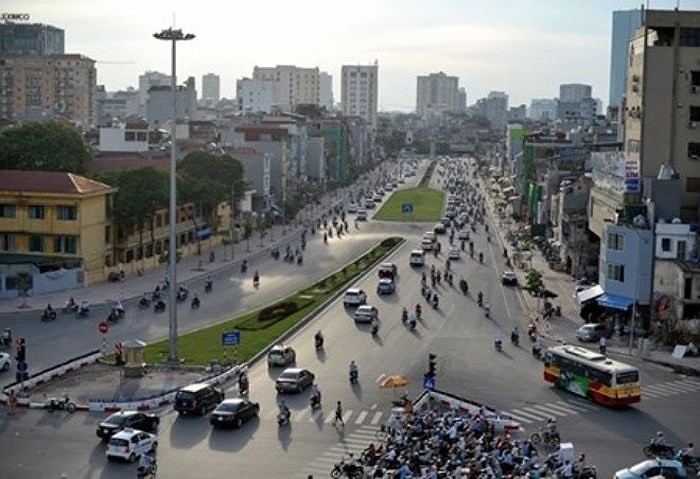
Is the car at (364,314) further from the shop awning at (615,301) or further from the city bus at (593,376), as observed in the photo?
the city bus at (593,376)

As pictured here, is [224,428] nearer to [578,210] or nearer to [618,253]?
[618,253]

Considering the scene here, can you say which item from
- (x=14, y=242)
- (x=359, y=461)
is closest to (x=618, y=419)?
(x=359, y=461)

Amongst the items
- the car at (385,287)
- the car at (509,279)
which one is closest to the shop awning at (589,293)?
the car at (509,279)

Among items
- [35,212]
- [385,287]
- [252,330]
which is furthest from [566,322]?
[35,212]

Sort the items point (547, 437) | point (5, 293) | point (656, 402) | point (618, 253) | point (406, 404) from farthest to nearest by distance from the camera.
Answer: point (5, 293) → point (618, 253) → point (656, 402) → point (406, 404) → point (547, 437)

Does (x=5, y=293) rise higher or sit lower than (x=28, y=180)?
lower

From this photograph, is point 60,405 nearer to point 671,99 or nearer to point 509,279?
point 509,279
